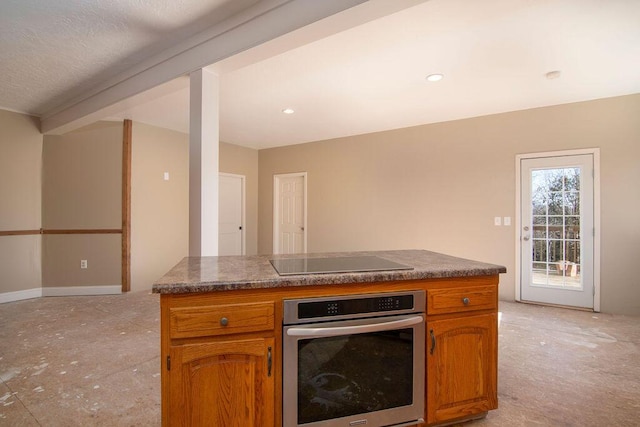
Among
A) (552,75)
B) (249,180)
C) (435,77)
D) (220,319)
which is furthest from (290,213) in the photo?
(220,319)

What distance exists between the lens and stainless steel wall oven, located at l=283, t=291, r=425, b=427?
4.27 feet

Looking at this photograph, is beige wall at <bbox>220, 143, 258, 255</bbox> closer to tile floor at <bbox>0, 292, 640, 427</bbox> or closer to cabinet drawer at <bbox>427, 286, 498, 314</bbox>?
tile floor at <bbox>0, 292, 640, 427</bbox>

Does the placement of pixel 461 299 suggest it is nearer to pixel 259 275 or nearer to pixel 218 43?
pixel 259 275

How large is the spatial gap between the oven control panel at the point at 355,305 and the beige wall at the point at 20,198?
4532 millimetres

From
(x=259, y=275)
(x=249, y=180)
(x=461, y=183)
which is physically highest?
(x=249, y=180)

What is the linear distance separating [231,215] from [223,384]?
4.69 meters

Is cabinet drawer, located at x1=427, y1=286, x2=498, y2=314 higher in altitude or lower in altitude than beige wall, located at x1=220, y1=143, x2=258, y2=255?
lower

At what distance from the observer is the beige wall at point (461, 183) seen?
3336 millimetres

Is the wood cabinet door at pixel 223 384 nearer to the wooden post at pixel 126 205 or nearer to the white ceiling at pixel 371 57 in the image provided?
the white ceiling at pixel 371 57

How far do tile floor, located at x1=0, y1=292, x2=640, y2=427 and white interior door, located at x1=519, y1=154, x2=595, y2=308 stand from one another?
1.01ft

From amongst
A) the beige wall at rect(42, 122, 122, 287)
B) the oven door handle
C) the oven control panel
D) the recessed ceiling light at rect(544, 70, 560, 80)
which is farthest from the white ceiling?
the oven door handle

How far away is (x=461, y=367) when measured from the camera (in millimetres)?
1521

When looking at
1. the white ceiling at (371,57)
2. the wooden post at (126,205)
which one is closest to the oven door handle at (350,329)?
the white ceiling at (371,57)

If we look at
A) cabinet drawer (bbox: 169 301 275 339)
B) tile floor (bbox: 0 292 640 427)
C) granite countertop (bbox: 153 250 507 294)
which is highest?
granite countertop (bbox: 153 250 507 294)
